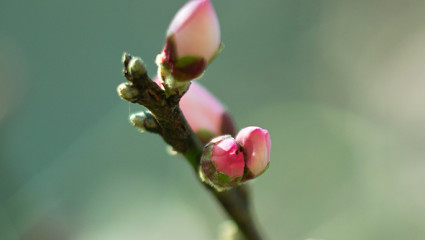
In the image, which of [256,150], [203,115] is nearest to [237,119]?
[203,115]

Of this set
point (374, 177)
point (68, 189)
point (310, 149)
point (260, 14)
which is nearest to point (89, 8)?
point (260, 14)

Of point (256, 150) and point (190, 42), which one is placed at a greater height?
point (190, 42)

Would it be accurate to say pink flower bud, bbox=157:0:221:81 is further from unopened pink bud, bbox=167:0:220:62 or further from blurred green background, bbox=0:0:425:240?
blurred green background, bbox=0:0:425:240

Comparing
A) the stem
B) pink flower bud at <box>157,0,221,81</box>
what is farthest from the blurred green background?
pink flower bud at <box>157,0,221,81</box>

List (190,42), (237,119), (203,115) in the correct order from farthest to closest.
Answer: (237,119) → (203,115) → (190,42)

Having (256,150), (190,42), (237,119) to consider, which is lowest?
(237,119)

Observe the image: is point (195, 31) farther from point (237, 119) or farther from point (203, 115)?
point (237, 119)

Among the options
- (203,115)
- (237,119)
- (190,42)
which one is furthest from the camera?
(237,119)

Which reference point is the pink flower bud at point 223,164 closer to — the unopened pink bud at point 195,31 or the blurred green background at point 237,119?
the unopened pink bud at point 195,31
